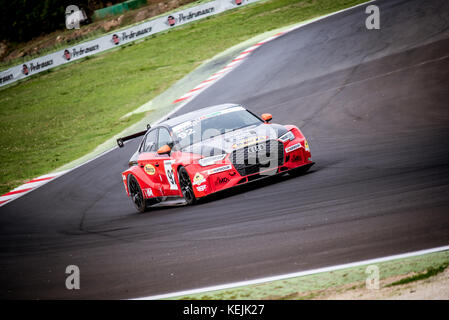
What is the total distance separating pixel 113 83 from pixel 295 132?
65.4ft

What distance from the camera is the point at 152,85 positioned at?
2577cm

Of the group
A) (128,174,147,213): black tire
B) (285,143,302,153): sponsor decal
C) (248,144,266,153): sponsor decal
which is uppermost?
(248,144,266,153): sponsor decal

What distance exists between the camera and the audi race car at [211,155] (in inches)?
360

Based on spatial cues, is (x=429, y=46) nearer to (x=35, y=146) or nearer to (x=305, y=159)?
(x=305, y=159)

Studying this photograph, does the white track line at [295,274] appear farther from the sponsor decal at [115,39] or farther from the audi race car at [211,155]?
the sponsor decal at [115,39]

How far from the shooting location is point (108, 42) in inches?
1417

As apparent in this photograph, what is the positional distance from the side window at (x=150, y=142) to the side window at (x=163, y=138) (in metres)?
0.17

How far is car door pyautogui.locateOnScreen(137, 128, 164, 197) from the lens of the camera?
34.5ft

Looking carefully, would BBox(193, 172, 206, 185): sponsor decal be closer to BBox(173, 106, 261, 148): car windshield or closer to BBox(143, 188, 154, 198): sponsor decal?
BBox(173, 106, 261, 148): car windshield

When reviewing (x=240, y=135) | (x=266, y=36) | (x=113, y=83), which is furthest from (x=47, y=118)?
(x=240, y=135)

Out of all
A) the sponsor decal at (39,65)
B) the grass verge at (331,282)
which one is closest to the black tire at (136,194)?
the grass verge at (331,282)

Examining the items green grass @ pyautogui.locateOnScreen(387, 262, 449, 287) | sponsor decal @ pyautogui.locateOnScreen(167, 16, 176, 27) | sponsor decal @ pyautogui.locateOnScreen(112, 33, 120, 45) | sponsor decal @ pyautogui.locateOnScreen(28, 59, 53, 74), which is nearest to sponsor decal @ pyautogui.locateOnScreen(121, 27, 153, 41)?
sponsor decal @ pyautogui.locateOnScreen(112, 33, 120, 45)

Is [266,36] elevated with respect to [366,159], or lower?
elevated

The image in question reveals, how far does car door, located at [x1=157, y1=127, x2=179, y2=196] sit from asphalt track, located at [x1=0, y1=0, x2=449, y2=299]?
432 millimetres
